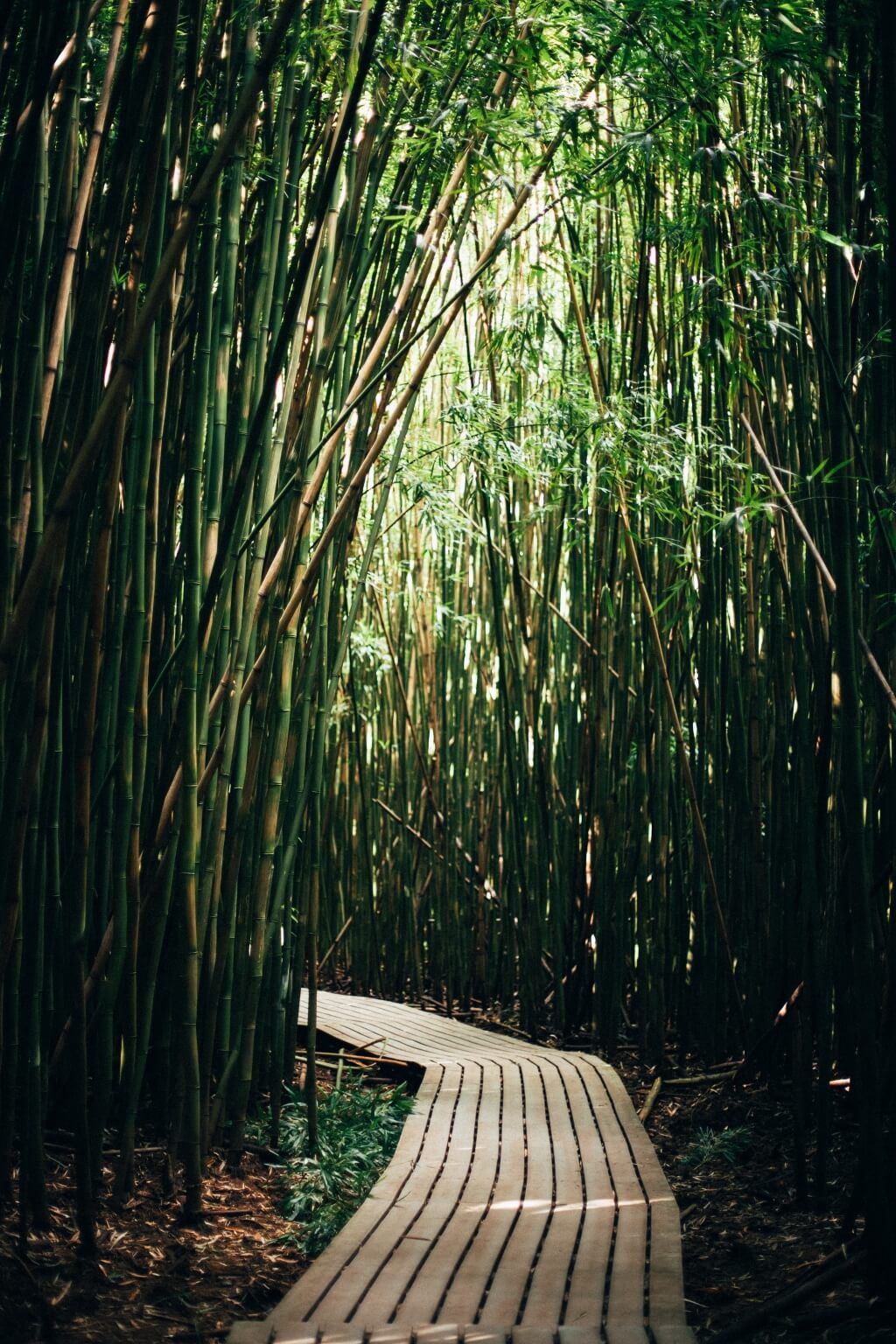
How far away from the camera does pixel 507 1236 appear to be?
5.27ft

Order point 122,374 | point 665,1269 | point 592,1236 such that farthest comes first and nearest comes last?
point 592,1236 < point 665,1269 < point 122,374

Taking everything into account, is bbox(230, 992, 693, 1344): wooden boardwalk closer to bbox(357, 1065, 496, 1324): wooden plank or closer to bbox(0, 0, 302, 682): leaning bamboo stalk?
bbox(357, 1065, 496, 1324): wooden plank

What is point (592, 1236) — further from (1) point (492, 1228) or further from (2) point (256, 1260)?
(2) point (256, 1260)

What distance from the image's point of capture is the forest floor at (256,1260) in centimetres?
135

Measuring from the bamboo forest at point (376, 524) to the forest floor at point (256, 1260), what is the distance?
0.03 m

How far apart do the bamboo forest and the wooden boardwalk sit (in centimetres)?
26

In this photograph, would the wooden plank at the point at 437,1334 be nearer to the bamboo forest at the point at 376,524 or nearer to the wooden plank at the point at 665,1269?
the wooden plank at the point at 665,1269

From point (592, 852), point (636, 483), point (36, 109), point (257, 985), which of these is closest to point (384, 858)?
point (592, 852)

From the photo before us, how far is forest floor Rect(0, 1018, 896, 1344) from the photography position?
4.42 feet

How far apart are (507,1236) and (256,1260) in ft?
1.20

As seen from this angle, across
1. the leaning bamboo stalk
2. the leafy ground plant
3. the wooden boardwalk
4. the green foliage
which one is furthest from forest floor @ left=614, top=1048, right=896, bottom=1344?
the leaning bamboo stalk

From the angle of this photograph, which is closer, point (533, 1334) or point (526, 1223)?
point (533, 1334)

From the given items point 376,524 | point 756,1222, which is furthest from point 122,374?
point 756,1222

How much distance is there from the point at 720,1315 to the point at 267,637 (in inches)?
47.7
